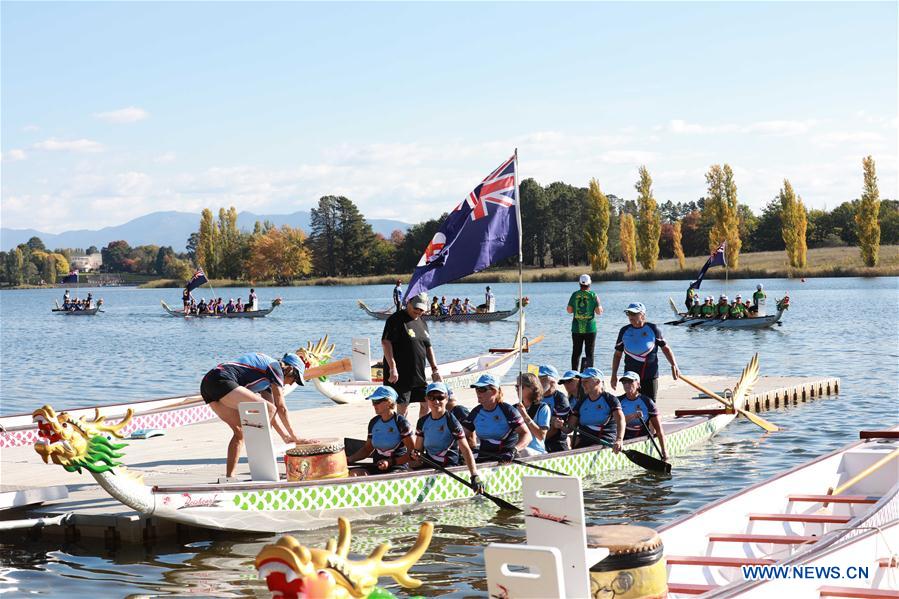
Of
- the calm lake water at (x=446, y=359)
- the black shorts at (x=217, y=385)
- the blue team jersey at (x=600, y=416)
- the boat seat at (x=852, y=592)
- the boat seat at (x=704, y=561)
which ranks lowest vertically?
the calm lake water at (x=446, y=359)

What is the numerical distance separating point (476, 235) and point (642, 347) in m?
3.19

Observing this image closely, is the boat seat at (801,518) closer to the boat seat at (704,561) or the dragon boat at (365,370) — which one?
the boat seat at (704,561)

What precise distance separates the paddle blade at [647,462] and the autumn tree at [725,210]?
84723mm

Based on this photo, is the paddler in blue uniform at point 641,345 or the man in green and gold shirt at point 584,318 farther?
the man in green and gold shirt at point 584,318

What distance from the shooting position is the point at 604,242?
10981cm

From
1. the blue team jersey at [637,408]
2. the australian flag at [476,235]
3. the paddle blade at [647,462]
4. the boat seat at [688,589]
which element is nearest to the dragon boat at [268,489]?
the paddle blade at [647,462]

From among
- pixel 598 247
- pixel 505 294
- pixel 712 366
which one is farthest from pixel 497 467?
pixel 598 247

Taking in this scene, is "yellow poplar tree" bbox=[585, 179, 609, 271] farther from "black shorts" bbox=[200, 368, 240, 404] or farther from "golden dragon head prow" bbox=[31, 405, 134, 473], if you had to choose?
"golden dragon head prow" bbox=[31, 405, 134, 473]

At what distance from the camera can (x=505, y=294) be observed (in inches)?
3848

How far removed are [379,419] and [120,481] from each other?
334cm

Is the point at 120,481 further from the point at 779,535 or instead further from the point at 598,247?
the point at 598,247

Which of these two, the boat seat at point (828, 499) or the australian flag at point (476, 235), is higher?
the australian flag at point (476, 235)

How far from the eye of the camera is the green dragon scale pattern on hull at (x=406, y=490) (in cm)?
1088

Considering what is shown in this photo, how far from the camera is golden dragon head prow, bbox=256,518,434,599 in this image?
4613mm
